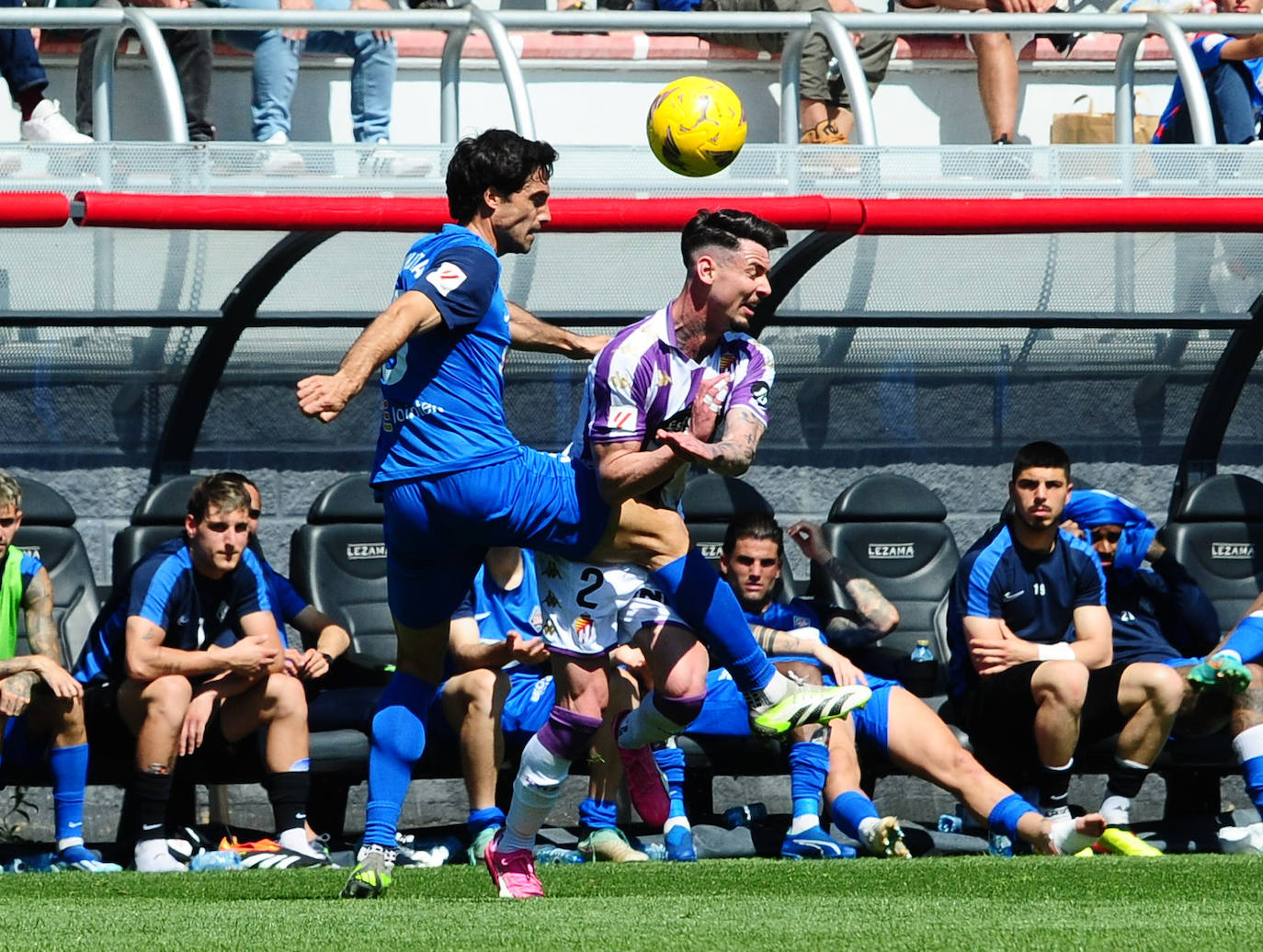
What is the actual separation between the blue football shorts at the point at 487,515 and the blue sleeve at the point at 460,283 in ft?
1.32

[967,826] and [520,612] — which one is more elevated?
[520,612]

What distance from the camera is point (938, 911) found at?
459 centimetres

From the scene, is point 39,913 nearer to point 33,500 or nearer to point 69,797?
point 69,797

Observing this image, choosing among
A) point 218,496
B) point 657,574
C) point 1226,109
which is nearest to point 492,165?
point 657,574

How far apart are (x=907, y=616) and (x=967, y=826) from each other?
3.55 ft

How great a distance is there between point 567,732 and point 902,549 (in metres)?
3.31

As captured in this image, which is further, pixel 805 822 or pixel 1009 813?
pixel 805 822

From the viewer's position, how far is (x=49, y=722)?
6.92m

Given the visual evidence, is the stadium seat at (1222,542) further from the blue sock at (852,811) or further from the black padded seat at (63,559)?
the black padded seat at (63,559)

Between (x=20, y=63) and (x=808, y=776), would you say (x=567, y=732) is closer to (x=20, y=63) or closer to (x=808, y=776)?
(x=808, y=776)

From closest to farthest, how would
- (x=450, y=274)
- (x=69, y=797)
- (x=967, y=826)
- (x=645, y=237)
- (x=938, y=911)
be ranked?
(x=938, y=911), (x=450, y=274), (x=69, y=797), (x=967, y=826), (x=645, y=237)

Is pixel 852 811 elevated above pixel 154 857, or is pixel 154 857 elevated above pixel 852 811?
pixel 852 811

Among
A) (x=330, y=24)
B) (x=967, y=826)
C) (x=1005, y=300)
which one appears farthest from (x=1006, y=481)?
(x=330, y=24)

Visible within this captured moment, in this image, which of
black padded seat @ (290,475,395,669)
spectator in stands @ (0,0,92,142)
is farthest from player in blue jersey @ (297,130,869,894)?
spectator in stands @ (0,0,92,142)
